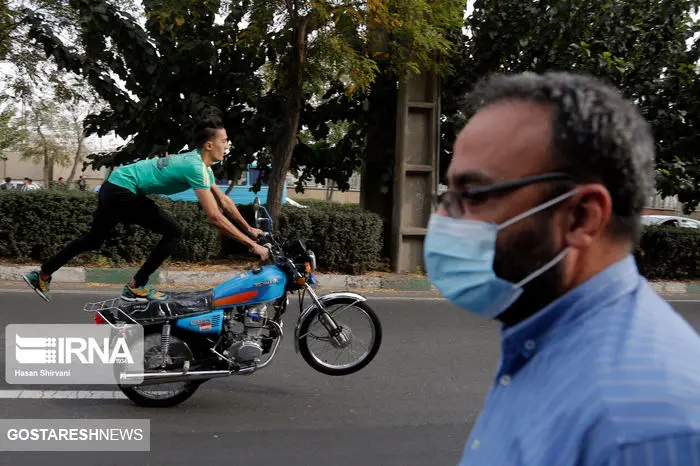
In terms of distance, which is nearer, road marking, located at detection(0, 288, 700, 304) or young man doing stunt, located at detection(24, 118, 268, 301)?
young man doing stunt, located at detection(24, 118, 268, 301)

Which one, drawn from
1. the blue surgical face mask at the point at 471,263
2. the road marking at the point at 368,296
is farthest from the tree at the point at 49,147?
the blue surgical face mask at the point at 471,263

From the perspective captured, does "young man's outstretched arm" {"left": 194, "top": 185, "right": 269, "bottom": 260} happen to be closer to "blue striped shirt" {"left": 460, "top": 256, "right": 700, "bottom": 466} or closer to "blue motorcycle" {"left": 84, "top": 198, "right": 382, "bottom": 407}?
"blue motorcycle" {"left": 84, "top": 198, "right": 382, "bottom": 407}

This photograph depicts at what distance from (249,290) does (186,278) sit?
18.6ft

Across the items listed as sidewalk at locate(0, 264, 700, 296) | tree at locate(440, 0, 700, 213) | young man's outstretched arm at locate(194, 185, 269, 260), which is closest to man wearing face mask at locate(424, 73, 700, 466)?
young man's outstretched arm at locate(194, 185, 269, 260)

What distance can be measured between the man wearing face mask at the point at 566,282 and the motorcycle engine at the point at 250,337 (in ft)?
12.2

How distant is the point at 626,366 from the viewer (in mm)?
1096

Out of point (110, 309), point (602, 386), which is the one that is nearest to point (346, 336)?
point (110, 309)

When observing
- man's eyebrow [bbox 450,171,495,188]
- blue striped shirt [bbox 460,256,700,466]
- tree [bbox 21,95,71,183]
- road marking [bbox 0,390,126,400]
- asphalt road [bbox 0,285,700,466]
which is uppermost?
tree [bbox 21,95,71,183]

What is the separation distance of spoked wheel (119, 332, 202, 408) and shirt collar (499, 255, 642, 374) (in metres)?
4.01

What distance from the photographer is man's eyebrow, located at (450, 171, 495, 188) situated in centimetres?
142

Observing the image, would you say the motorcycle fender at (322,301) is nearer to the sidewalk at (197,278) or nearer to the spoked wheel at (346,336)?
the spoked wheel at (346,336)

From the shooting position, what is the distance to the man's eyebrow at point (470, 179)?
142cm

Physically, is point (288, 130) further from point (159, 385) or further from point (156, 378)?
point (156, 378)

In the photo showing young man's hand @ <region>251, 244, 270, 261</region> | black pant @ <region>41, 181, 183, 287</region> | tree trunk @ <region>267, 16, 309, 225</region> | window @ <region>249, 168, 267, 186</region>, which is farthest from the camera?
window @ <region>249, 168, 267, 186</region>
